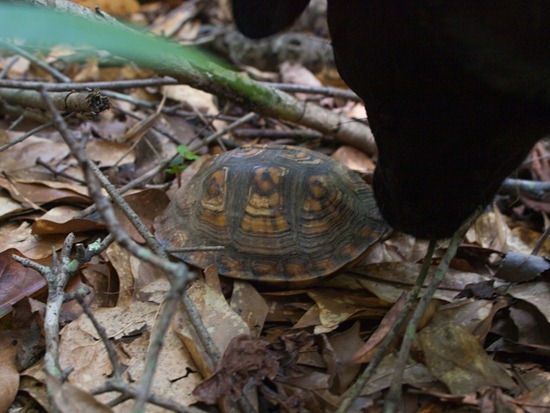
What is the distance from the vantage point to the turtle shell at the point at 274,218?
2.54 meters

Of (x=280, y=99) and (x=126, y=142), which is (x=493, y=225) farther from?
(x=126, y=142)

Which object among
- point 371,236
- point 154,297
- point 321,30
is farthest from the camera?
point 321,30

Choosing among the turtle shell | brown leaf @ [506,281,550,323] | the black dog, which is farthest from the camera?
the turtle shell

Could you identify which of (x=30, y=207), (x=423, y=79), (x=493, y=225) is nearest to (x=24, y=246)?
(x=30, y=207)

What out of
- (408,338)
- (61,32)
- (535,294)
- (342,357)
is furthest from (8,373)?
(535,294)

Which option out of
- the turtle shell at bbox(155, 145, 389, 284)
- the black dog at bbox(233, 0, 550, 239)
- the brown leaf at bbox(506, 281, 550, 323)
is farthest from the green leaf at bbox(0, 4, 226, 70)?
the brown leaf at bbox(506, 281, 550, 323)

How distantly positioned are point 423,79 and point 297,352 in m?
1.02

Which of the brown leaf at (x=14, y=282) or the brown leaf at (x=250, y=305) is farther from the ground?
the brown leaf at (x=14, y=282)

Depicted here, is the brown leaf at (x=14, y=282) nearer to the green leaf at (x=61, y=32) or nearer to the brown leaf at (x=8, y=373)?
the brown leaf at (x=8, y=373)

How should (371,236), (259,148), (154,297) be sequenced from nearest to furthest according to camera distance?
(154,297), (371,236), (259,148)

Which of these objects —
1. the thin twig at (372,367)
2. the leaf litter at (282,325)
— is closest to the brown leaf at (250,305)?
the leaf litter at (282,325)

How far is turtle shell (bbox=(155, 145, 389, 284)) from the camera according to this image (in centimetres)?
254

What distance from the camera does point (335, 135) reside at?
3.86 metres

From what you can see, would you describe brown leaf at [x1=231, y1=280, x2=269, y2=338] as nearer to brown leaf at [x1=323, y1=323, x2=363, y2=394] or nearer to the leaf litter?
the leaf litter
